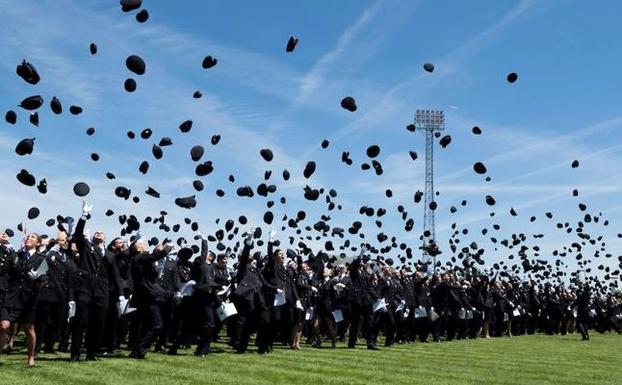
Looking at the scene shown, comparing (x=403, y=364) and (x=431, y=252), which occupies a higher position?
(x=431, y=252)

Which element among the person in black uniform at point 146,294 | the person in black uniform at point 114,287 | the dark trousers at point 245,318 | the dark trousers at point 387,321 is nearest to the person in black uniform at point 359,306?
the dark trousers at point 387,321

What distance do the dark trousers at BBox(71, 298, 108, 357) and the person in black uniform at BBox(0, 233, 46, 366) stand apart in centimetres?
83

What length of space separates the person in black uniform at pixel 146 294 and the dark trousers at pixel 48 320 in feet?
4.82

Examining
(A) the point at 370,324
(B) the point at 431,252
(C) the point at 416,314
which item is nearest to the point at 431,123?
(B) the point at 431,252

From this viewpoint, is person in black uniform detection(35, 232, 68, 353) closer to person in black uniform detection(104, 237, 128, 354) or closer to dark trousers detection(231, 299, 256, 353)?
person in black uniform detection(104, 237, 128, 354)

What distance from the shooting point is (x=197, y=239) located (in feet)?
58.4

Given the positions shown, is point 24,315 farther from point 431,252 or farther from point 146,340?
point 431,252

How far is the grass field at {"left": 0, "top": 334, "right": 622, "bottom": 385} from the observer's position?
1252 cm

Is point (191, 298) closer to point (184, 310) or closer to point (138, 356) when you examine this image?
point (184, 310)

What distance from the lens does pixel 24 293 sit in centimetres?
1365

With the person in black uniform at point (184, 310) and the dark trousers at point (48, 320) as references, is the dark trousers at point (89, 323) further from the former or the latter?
the person in black uniform at point (184, 310)

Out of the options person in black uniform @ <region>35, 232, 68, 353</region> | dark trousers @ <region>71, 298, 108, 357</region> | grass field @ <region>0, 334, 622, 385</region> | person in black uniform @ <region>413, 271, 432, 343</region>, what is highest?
person in black uniform @ <region>413, 271, 432, 343</region>

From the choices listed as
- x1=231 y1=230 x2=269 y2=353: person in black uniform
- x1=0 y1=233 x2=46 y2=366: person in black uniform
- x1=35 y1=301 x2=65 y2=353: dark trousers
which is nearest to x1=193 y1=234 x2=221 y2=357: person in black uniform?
x1=231 y1=230 x2=269 y2=353: person in black uniform

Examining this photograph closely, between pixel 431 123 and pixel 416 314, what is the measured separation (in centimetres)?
6181
